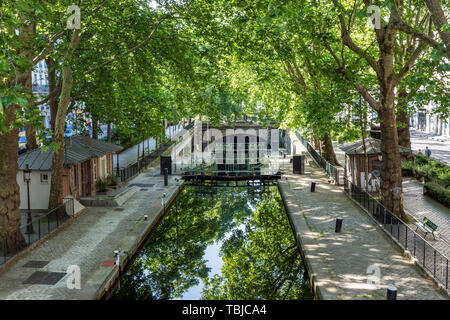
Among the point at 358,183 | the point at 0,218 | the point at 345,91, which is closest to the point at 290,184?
the point at 358,183

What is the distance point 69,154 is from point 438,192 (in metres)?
20.0

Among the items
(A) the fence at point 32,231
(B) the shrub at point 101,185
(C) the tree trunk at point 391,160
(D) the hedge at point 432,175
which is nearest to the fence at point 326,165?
(D) the hedge at point 432,175

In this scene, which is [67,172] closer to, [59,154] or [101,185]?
[59,154]

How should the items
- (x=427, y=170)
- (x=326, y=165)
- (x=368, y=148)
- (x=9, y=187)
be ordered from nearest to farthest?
(x=9, y=187) → (x=368, y=148) → (x=427, y=170) → (x=326, y=165)

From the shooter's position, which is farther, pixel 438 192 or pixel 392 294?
pixel 438 192

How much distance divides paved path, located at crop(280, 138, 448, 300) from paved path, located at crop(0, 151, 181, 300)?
694 cm

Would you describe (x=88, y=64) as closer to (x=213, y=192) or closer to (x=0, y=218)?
(x=0, y=218)

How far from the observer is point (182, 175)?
1415 inches

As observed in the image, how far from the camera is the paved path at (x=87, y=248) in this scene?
13297 mm

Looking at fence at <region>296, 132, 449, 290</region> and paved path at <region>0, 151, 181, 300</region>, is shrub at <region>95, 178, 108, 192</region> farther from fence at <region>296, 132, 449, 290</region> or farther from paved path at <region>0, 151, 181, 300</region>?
fence at <region>296, 132, 449, 290</region>

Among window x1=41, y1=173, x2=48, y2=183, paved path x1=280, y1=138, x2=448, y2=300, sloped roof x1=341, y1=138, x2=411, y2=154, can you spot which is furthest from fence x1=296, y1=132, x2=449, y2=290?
window x1=41, y1=173, x2=48, y2=183

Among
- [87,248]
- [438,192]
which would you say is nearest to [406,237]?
[438,192]

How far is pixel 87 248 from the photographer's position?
17266 millimetres

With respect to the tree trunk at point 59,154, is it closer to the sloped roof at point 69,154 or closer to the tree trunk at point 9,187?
the sloped roof at point 69,154
